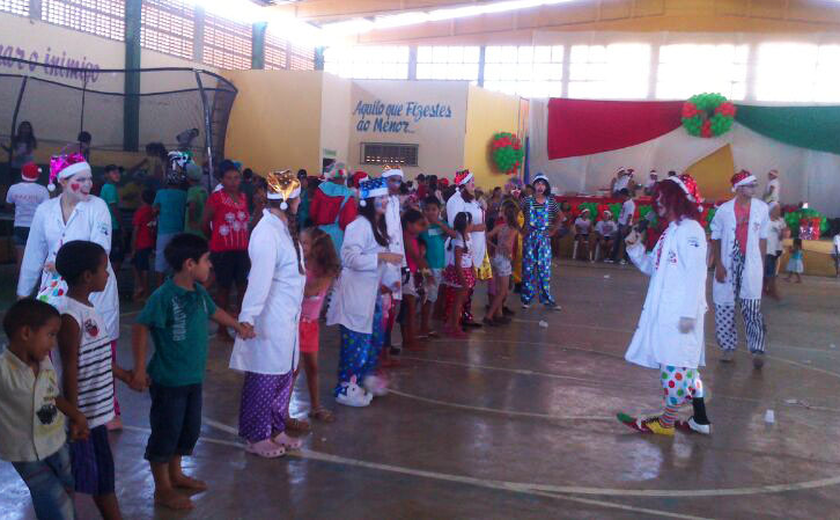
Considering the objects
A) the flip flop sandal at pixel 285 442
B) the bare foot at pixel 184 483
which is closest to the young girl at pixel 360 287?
the flip flop sandal at pixel 285 442

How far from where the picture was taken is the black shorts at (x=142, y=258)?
417 inches

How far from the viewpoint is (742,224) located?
8219 mm

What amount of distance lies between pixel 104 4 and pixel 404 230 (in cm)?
1191

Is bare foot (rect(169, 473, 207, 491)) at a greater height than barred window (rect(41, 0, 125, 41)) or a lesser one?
lesser

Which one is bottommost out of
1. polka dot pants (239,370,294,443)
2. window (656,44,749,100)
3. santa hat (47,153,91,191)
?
polka dot pants (239,370,294,443)

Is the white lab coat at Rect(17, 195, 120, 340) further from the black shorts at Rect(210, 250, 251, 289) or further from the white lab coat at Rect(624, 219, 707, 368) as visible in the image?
the white lab coat at Rect(624, 219, 707, 368)

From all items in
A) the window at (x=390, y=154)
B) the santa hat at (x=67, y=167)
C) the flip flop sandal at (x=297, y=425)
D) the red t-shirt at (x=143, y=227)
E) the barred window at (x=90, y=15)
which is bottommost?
the flip flop sandal at (x=297, y=425)

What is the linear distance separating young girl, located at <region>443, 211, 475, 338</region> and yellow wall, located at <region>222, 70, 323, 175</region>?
10.8 m

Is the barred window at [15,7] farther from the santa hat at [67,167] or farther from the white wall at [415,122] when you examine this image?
the santa hat at [67,167]

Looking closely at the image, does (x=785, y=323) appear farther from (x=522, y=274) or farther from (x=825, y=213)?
(x=825, y=213)

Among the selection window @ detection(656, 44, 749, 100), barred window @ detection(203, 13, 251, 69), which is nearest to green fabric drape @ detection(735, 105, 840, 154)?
window @ detection(656, 44, 749, 100)

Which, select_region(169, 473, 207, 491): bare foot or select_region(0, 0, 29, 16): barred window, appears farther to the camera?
select_region(0, 0, 29, 16): barred window

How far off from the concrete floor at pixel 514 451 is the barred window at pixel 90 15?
31.5 feet

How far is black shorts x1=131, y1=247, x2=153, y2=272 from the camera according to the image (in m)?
10.6
